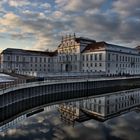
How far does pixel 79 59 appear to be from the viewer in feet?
286

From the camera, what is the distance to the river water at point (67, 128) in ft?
70.5

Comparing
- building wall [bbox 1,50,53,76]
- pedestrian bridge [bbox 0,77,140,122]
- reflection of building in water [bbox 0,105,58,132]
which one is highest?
building wall [bbox 1,50,53,76]

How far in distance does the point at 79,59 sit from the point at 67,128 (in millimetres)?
64127

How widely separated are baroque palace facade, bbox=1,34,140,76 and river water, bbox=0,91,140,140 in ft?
161

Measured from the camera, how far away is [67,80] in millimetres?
49344

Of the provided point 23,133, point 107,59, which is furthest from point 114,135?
point 107,59

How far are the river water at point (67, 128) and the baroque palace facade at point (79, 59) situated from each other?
49127 mm

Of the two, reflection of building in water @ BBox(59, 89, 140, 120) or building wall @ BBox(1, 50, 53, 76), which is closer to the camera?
reflection of building in water @ BBox(59, 89, 140, 120)

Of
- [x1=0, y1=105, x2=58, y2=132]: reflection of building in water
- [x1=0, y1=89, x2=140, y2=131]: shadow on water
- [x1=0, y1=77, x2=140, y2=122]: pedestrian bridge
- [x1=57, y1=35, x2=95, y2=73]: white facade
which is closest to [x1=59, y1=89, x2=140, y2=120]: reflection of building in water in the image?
[x1=0, y1=89, x2=140, y2=131]: shadow on water

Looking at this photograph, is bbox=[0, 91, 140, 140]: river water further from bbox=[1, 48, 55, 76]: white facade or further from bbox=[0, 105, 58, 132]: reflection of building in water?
bbox=[1, 48, 55, 76]: white facade

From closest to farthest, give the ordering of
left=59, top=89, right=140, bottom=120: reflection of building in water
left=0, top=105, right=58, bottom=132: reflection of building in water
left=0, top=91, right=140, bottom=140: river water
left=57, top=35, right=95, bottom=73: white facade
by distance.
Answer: left=0, top=91, right=140, bottom=140: river water < left=0, top=105, right=58, bottom=132: reflection of building in water < left=59, top=89, right=140, bottom=120: reflection of building in water < left=57, top=35, right=95, bottom=73: white facade

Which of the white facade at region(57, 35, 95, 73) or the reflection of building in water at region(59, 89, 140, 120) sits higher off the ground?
the white facade at region(57, 35, 95, 73)

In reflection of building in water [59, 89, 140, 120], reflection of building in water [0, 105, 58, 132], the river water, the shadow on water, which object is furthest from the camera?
reflection of building in water [59, 89, 140, 120]

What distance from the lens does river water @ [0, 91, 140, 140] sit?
846 inches
